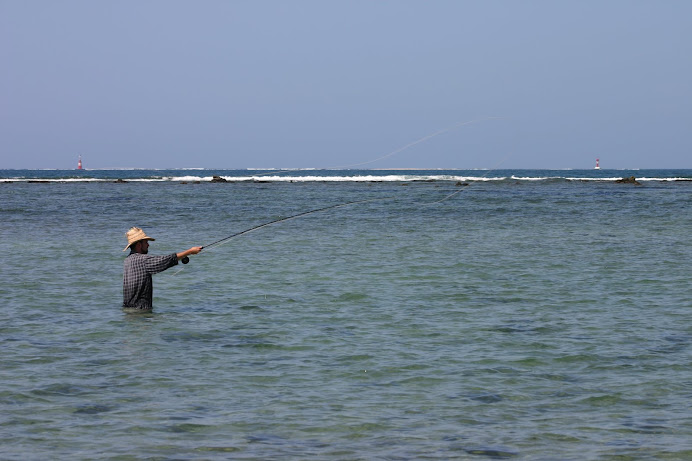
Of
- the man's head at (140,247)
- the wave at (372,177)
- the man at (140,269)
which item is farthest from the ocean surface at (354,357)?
the wave at (372,177)

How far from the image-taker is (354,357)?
25.4 ft

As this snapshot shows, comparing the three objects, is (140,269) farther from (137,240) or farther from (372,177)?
(372,177)

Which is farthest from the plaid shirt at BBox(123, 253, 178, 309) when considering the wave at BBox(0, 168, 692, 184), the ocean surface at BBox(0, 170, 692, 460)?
the wave at BBox(0, 168, 692, 184)

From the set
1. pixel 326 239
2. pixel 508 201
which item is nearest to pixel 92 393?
pixel 326 239

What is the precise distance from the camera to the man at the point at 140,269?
9.54 meters

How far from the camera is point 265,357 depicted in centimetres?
781

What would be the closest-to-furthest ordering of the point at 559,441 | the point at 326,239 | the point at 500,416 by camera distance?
the point at 559,441
the point at 500,416
the point at 326,239

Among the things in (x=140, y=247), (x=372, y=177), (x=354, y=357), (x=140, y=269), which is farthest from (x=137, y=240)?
(x=372, y=177)

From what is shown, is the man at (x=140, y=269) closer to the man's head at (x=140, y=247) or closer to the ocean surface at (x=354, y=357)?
the man's head at (x=140, y=247)

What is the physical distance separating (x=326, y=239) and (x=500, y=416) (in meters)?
14.7

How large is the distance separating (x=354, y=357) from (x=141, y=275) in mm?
3344

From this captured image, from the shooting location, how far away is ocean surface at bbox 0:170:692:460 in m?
5.52

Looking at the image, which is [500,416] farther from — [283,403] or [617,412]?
[283,403]

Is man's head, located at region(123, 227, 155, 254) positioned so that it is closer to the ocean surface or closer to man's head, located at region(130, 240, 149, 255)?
man's head, located at region(130, 240, 149, 255)
